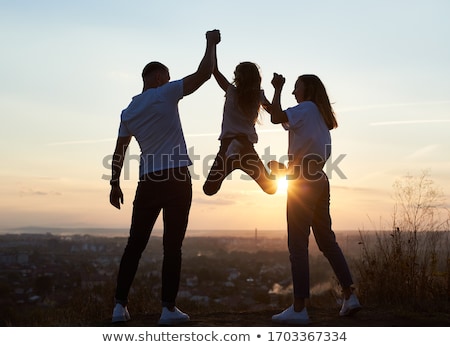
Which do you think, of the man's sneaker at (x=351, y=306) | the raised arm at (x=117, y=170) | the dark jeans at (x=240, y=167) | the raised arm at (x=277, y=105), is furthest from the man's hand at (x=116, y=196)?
the man's sneaker at (x=351, y=306)

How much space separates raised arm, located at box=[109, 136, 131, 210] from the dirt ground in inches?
44.4

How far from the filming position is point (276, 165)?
5.21 meters

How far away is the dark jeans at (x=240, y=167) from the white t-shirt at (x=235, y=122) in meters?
0.05

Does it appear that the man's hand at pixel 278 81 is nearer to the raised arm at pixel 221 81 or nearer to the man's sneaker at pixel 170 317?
the raised arm at pixel 221 81

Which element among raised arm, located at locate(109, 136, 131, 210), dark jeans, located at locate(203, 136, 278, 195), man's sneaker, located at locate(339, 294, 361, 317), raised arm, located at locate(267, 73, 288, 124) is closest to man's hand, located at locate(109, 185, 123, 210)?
raised arm, located at locate(109, 136, 131, 210)

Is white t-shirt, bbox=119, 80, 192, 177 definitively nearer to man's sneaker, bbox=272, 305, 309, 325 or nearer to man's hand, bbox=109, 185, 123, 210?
man's hand, bbox=109, 185, 123, 210

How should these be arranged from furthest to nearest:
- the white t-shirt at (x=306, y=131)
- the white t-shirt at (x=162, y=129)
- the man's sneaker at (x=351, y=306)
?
the man's sneaker at (x=351, y=306)
the white t-shirt at (x=306, y=131)
the white t-shirt at (x=162, y=129)

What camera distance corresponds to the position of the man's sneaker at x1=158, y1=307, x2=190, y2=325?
15.7 ft

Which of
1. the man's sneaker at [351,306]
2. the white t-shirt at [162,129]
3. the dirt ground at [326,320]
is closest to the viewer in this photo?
the white t-shirt at [162,129]

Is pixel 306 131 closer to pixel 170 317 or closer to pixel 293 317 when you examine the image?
pixel 293 317

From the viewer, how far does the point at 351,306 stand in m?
5.18

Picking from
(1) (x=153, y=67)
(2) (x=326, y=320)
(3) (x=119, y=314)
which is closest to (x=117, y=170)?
(1) (x=153, y=67)

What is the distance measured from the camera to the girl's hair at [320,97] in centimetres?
507
